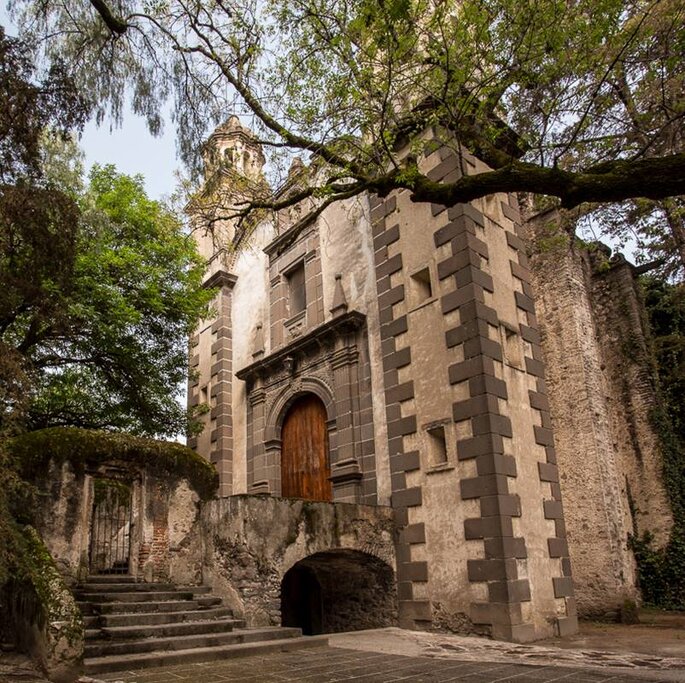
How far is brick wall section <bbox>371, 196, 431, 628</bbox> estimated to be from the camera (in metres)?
9.00

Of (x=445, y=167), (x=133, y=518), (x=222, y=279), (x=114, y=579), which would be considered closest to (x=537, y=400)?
(x=445, y=167)

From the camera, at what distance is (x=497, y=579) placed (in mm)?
7863

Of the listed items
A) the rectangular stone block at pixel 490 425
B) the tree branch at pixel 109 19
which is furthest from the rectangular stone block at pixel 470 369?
the tree branch at pixel 109 19

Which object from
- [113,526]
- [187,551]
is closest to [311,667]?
[187,551]

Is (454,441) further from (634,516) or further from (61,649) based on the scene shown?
(634,516)

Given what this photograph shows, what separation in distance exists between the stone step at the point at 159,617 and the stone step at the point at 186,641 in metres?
0.39

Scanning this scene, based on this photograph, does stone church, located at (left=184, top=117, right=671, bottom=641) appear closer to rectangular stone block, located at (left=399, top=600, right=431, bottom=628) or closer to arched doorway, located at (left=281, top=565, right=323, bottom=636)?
rectangular stone block, located at (left=399, top=600, right=431, bottom=628)

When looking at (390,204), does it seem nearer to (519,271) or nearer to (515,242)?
(515,242)

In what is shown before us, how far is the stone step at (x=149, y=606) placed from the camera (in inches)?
282

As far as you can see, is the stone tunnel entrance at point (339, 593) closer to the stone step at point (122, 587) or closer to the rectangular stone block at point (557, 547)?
the stone step at point (122, 587)

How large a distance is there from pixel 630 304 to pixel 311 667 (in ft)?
36.8

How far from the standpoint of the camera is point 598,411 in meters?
12.4

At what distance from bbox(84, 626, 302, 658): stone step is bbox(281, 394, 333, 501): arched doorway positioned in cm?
356

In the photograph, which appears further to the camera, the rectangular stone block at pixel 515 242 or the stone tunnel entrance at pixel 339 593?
the rectangular stone block at pixel 515 242
